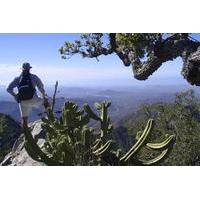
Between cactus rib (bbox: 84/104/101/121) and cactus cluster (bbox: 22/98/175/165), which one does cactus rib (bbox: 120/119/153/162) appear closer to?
cactus cluster (bbox: 22/98/175/165)

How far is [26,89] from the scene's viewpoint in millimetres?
10242

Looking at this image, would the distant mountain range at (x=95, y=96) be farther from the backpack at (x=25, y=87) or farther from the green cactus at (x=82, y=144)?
the backpack at (x=25, y=87)

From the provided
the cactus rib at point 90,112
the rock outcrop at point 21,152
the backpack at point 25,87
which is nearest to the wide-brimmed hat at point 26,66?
the backpack at point 25,87

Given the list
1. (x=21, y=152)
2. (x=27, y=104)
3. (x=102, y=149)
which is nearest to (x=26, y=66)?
(x=27, y=104)

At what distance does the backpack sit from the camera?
403 inches

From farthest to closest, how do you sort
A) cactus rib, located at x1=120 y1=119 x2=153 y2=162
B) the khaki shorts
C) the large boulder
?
1. the large boulder
2. the khaki shorts
3. cactus rib, located at x1=120 y1=119 x2=153 y2=162

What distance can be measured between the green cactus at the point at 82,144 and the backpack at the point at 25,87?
0.80 metres

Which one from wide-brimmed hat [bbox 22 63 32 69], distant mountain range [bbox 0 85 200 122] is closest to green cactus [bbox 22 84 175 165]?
distant mountain range [bbox 0 85 200 122]

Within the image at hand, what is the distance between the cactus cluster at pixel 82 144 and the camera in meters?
8.63

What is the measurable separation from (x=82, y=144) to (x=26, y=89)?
221cm

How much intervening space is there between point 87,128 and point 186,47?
3337mm
